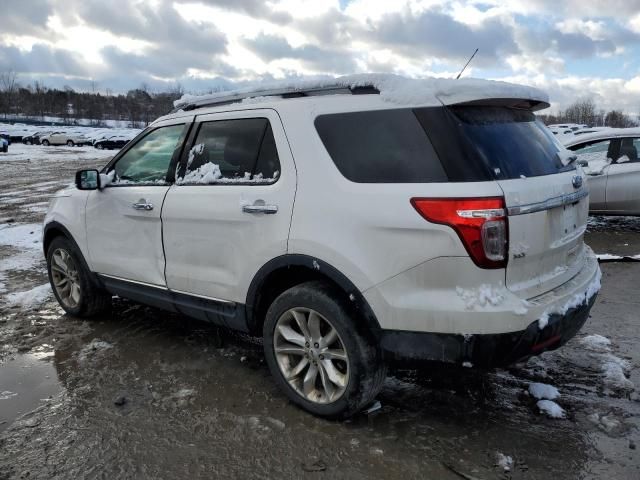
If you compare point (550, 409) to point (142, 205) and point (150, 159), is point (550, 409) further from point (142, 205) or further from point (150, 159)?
point (150, 159)

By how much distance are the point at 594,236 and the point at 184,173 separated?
6.97 m

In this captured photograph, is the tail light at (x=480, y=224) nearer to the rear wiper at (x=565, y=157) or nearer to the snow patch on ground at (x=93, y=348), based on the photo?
the rear wiper at (x=565, y=157)

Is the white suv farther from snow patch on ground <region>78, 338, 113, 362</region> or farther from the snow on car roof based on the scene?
the snow on car roof

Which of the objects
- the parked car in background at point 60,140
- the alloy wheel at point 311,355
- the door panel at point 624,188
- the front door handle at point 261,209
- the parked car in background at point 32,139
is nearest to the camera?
the alloy wheel at point 311,355

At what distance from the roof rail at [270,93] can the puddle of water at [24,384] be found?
221cm

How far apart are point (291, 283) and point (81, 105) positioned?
487 feet

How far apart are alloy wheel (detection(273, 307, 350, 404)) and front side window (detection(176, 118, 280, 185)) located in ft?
2.91

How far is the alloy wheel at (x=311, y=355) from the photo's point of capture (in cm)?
319

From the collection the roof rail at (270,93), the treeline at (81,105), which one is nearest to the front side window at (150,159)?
the roof rail at (270,93)

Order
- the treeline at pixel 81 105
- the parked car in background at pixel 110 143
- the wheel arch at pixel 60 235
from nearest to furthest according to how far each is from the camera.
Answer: the wheel arch at pixel 60 235 < the parked car in background at pixel 110 143 < the treeline at pixel 81 105

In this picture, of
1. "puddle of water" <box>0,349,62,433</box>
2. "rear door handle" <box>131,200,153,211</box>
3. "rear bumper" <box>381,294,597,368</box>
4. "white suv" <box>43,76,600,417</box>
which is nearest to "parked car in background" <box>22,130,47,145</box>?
"puddle of water" <box>0,349,62,433</box>

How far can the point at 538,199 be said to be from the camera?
2.90 meters

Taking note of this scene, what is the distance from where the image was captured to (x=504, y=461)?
2.89 meters

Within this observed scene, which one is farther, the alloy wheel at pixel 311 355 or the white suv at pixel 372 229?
the alloy wheel at pixel 311 355
